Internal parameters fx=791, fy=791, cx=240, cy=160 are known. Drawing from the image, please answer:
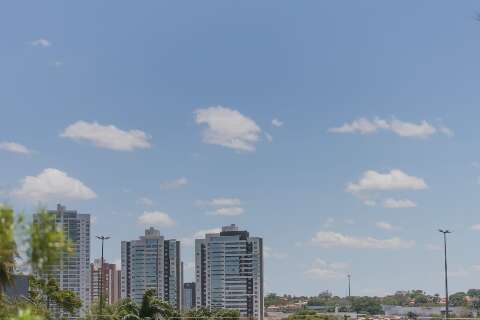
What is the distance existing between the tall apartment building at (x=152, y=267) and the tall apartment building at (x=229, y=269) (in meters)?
5.08

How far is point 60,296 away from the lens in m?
50.6

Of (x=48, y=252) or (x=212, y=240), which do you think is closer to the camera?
(x=48, y=252)

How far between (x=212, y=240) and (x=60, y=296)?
115303 millimetres

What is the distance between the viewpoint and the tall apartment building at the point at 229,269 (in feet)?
534

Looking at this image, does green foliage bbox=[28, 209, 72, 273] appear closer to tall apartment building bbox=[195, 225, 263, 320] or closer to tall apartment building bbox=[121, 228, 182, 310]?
tall apartment building bbox=[121, 228, 182, 310]

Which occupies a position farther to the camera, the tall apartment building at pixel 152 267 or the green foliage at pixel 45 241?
the tall apartment building at pixel 152 267

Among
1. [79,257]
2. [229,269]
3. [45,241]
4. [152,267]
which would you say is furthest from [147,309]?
[79,257]

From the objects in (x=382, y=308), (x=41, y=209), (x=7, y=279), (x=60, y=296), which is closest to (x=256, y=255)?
(x=382, y=308)

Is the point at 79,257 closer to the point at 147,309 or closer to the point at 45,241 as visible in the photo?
the point at 147,309

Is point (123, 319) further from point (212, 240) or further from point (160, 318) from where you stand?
point (212, 240)

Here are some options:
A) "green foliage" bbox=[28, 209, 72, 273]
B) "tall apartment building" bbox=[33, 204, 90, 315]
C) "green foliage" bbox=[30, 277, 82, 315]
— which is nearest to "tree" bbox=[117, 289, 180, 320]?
"green foliage" bbox=[30, 277, 82, 315]

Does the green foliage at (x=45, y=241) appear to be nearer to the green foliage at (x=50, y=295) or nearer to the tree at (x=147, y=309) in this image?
the tree at (x=147, y=309)

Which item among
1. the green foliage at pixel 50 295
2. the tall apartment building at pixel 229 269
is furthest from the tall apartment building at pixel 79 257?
the green foliage at pixel 50 295

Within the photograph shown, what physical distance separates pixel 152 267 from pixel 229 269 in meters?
16.3
